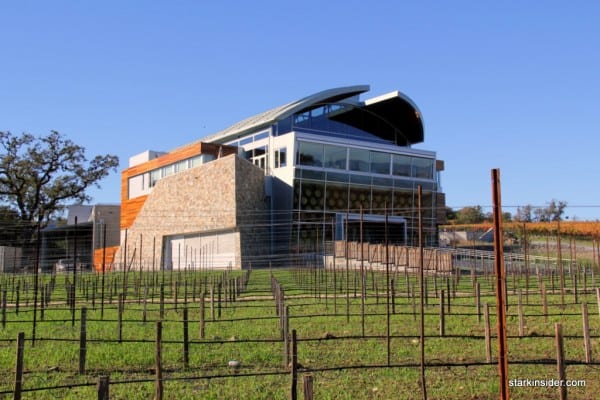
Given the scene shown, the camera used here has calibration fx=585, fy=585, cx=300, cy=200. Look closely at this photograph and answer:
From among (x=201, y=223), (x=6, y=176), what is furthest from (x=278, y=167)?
(x=6, y=176)

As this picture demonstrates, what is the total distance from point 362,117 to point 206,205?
58.7 feet

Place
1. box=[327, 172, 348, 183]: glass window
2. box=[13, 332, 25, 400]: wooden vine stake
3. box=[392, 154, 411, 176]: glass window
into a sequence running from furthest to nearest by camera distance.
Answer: box=[392, 154, 411, 176]: glass window < box=[327, 172, 348, 183]: glass window < box=[13, 332, 25, 400]: wooden vine stake

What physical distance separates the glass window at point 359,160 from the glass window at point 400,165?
2.58 m

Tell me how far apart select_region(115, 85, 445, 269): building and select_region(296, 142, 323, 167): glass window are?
6 cm

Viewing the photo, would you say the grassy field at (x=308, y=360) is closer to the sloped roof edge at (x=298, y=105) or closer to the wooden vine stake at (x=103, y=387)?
the wooden vine stake at (x=103, y=387)

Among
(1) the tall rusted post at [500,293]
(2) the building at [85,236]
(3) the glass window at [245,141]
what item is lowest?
(1) the tall rusted post at [500,293]

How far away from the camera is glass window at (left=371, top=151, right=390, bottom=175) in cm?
4022

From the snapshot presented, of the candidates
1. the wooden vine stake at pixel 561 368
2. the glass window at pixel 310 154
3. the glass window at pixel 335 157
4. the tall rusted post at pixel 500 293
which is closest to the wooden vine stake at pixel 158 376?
the tall rusted post at pixel 500 293

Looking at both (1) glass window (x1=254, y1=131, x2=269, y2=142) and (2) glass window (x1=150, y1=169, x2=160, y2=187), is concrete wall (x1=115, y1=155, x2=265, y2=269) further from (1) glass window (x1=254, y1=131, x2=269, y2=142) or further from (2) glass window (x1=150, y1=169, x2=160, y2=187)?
(1) glass window (x1=254, y1=131, x2=269, y2=142)

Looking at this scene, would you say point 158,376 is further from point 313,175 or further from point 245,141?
point 245,141

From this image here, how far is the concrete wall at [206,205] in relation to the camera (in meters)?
34.7

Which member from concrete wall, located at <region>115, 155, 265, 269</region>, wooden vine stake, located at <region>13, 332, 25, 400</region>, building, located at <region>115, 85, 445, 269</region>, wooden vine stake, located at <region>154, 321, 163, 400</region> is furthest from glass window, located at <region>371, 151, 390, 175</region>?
wooden vine stake, located at <region>13, 332, 25, 400</region>

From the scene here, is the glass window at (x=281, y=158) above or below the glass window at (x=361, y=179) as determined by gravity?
above

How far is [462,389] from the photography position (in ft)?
22.8
